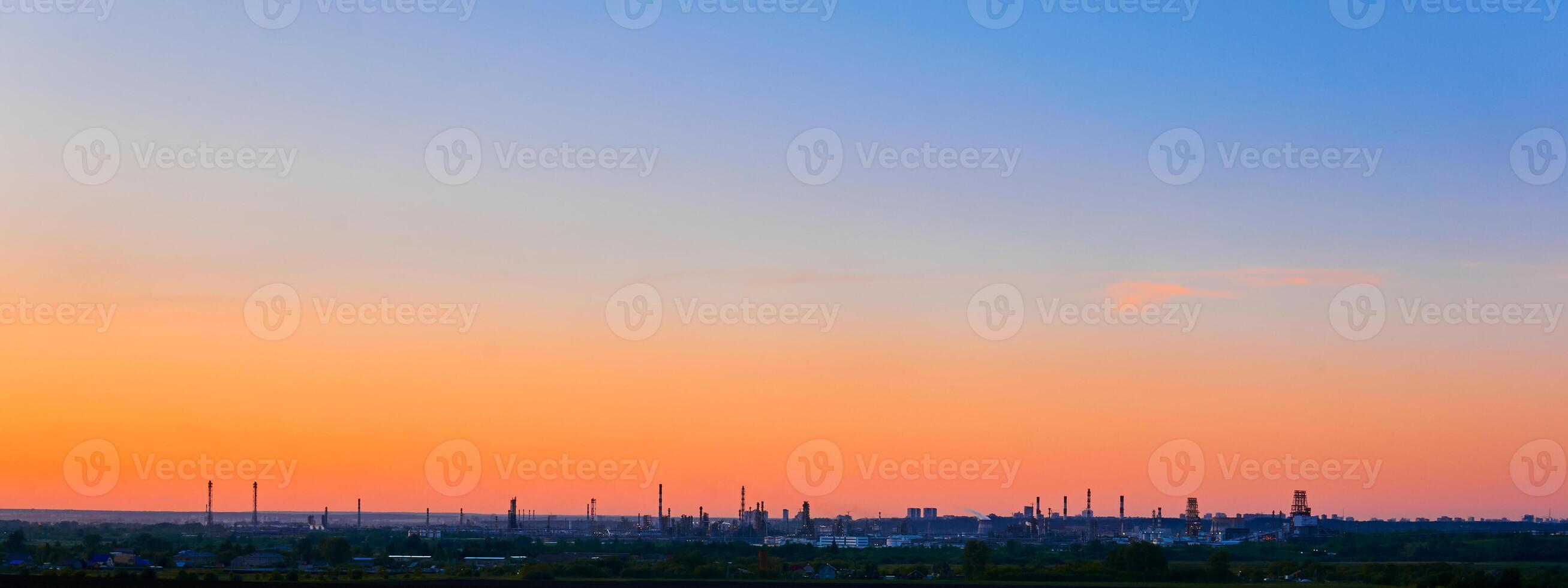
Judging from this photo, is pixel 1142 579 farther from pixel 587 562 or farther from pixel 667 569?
pixel 587 562

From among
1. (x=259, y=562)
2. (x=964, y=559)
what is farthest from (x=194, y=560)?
(x=964, y=559)

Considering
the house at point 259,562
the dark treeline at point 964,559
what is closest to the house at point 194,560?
the dark treeline at point 964,559

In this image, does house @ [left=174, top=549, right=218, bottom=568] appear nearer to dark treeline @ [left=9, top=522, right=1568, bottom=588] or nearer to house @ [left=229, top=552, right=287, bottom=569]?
dark treeline @ [left=9, top=522, right=1568, bottom=588]

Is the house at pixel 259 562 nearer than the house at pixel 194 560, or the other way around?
the house at pixel 259 562

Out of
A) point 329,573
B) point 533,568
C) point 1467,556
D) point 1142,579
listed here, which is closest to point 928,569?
point 1142,579

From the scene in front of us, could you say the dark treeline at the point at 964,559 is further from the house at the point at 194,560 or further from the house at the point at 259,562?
the house at the point at 259,562

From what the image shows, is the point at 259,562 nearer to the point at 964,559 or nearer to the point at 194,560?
the point at 194,560
